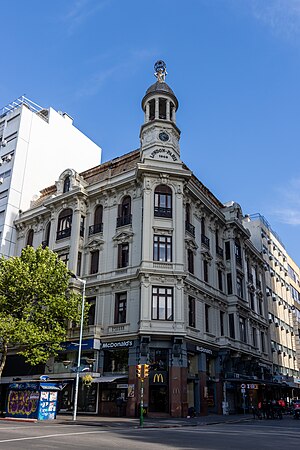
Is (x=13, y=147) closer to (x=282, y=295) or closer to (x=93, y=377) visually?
(x=93, y=377)

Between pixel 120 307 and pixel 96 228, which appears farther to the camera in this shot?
pixel 96 228

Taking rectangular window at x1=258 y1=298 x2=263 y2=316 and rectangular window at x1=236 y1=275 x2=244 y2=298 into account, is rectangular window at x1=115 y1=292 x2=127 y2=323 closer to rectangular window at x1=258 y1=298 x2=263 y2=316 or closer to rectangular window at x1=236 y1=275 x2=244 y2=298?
rectangular window at x1=236 y1=275 x2=244 y2=298

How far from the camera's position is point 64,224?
40.0 metres

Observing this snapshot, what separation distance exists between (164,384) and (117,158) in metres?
21.7

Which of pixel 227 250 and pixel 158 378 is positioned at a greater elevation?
pixel 227 250

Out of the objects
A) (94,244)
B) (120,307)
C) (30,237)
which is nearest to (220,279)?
(120,307)

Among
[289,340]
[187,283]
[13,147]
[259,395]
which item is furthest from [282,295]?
[13,147]

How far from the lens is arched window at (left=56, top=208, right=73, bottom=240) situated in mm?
39125

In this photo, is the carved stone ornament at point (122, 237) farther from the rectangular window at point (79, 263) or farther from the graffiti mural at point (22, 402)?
the graffiti mural at point (22, 402)

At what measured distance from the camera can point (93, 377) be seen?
31.3 metres

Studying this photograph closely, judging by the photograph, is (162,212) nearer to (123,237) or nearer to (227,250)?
(123,237)

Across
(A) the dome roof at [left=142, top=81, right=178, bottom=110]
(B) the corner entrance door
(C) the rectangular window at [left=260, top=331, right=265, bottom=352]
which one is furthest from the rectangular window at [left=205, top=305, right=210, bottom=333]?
(A) the dome roof at [left=142, top=81, right=178, bottom=110]

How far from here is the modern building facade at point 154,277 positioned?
31.0m

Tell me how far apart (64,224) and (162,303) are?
13371mm
